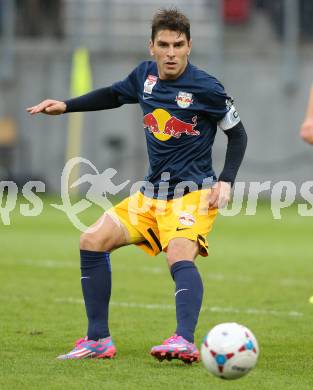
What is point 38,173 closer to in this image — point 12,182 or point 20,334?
point 12,182

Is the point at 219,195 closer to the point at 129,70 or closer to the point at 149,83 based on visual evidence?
the point at 149,83

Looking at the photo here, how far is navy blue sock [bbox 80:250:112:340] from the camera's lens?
683 cm

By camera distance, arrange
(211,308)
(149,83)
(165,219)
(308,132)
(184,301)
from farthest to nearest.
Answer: (211,308), (149,83), (165,219), (184,301), (308,132)

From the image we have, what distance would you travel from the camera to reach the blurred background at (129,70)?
28.1 metres

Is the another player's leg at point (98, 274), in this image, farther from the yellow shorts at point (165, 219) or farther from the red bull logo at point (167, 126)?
the red bull logo at point (167, 126)

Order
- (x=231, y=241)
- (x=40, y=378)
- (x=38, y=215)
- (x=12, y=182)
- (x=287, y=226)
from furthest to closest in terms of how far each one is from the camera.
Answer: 1. (x=12, y=182)
2. (x=38, y=215)
3. (x=287, y=226)
4. (x=231, y=241)
5. (x=40, y=378)

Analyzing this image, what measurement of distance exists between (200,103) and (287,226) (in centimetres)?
1264

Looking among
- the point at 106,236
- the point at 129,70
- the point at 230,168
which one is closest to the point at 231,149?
the point at 230,168

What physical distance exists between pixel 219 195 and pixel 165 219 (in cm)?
40

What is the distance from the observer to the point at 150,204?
6863 mm

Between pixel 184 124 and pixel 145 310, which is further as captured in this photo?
pixel 145 310

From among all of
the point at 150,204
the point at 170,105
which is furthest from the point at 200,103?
the point at 150,204

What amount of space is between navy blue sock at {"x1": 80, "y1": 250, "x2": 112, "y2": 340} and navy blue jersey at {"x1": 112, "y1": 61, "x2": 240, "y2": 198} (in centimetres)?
54

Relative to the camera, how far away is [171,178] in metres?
6.83
